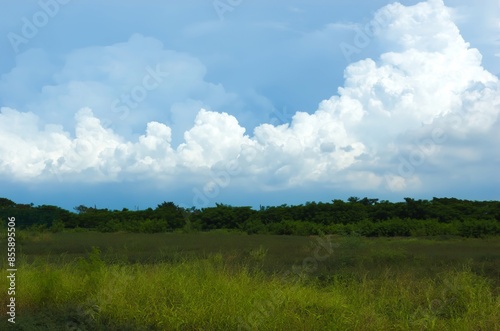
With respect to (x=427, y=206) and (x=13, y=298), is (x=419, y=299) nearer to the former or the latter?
(x=13, y=298)

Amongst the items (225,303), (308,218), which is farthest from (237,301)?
(308,218)

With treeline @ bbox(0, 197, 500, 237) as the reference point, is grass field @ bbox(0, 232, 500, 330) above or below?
below

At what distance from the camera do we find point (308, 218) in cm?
3719

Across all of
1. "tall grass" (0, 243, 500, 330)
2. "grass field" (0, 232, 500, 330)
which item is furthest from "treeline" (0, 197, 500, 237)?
"tall grass" (0, 243, 500, 330)

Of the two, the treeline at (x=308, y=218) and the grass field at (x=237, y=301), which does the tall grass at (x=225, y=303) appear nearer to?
the grass field at (x=237, y=301)

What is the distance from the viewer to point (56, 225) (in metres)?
36.7

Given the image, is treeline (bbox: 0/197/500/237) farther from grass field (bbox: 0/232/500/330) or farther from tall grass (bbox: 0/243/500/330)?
tall grass (bbox: 0/243/500/330)

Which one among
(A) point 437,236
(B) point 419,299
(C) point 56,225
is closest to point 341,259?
(B) point 419,299

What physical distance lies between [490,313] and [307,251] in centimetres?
1163

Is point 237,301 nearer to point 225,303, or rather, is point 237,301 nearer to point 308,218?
point 225,303

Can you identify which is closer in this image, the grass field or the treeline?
the grass field

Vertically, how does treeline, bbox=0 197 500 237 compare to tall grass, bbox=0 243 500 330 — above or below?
above

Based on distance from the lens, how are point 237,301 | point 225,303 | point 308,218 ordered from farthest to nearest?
1. point 308,218
2. point 237,301
3. point 225,303

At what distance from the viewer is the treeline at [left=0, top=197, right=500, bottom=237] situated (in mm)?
31547
